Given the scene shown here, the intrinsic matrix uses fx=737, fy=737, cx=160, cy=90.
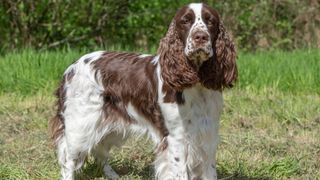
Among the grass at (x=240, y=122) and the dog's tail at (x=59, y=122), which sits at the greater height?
the dog's tail at (x=59, y=122)

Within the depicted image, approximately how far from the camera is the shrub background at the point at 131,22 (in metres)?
13.5

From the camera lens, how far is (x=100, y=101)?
525 centimetres

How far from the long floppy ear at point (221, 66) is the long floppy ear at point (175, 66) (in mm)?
76

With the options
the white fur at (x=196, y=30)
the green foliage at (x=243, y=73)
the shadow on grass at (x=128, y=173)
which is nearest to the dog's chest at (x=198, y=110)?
the white fur at (x=196, y=30)

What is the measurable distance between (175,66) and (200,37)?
30 centimetres

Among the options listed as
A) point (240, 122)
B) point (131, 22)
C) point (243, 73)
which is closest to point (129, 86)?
point (240, 122)

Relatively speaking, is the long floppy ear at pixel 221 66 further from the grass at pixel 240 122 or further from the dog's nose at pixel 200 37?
the grass at pixel 240 122

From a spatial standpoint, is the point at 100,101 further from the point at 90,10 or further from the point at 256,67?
the point at 90,10

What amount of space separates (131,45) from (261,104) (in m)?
6.80

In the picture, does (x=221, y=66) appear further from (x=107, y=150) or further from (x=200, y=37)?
(x=107, y=150)

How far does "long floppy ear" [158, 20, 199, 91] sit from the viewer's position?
461cm

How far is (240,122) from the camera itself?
23.5ft

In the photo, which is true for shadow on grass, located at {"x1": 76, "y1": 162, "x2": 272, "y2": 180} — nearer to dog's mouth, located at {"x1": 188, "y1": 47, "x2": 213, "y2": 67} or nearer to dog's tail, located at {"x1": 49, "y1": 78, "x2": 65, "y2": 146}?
dog's tail, located at {"x1": 49, "y1": 78, "x2": 65, "y2": 146}

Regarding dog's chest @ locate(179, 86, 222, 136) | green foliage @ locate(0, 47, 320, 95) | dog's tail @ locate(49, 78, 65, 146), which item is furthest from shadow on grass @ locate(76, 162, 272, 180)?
green foliage @ locate(0, 47, 320, 95)
